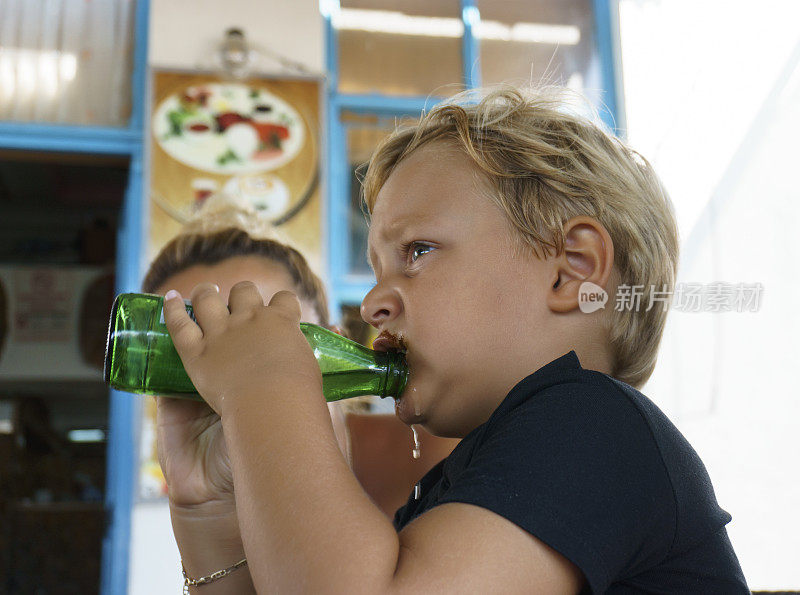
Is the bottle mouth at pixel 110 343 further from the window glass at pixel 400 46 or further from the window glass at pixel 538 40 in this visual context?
the window glass at pixel 538 40

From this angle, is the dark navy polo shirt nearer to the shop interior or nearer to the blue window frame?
the shop interior

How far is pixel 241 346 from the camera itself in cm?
59

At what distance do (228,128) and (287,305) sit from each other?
220 centimetres

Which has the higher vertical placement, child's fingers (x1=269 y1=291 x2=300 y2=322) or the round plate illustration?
the round plate illustration

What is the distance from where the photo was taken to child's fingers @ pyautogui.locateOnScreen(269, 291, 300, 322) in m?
0.63

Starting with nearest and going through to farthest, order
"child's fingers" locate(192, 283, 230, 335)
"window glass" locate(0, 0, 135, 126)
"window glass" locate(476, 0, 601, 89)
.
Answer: "child's fingers" locate(192, 283, 230, 335) → "window glass" locate(0, 0, 135, 126) → "window glass" locate(476, 0, 601, 89)

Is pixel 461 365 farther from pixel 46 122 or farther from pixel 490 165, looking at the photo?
pixel 46 122

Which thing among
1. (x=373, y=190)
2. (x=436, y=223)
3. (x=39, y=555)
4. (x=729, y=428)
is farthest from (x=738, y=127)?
(x=39, y=555)

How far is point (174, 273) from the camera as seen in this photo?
121cm

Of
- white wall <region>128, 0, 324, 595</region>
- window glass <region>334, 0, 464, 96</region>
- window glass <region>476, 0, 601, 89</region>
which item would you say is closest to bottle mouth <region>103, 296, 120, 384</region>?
white wall <region>128, 0, 324, 595</region>

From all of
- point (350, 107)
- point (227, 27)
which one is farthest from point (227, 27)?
point (350, 107)

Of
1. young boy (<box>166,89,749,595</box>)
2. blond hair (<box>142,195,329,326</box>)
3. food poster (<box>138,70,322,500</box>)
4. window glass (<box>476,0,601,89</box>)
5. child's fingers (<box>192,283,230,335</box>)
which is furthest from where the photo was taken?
window glass (<box>476,0,601,89</box>)

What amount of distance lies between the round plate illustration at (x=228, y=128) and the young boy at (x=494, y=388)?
1.83 meters

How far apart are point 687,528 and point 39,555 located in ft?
13.8
